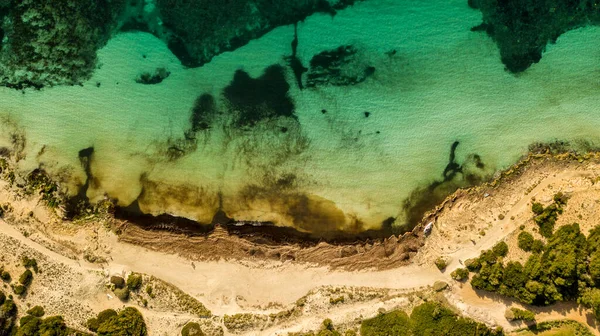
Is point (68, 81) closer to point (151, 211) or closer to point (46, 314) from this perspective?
point (151, 211)

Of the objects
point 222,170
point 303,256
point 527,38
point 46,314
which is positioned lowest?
point 46,314

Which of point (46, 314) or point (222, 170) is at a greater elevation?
point (222, 170)

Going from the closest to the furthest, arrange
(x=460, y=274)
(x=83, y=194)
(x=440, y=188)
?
(x=460, y=274)
(x=440, y=188)
(x=83, y=194)

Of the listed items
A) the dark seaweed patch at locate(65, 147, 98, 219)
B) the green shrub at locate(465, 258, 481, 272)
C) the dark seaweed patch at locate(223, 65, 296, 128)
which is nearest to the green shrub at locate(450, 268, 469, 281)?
the green shrub at locate(465, 258, 481, 272)

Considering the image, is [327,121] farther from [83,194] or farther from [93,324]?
[93,324]

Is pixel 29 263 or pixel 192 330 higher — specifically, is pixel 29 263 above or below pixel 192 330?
above

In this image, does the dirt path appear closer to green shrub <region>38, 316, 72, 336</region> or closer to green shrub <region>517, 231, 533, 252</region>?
green shrub <region>517, 231, 533, 252</region>

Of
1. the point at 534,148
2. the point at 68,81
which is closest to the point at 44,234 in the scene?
the point at 68,81

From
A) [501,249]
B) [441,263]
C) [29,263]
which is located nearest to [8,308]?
[29,263]
